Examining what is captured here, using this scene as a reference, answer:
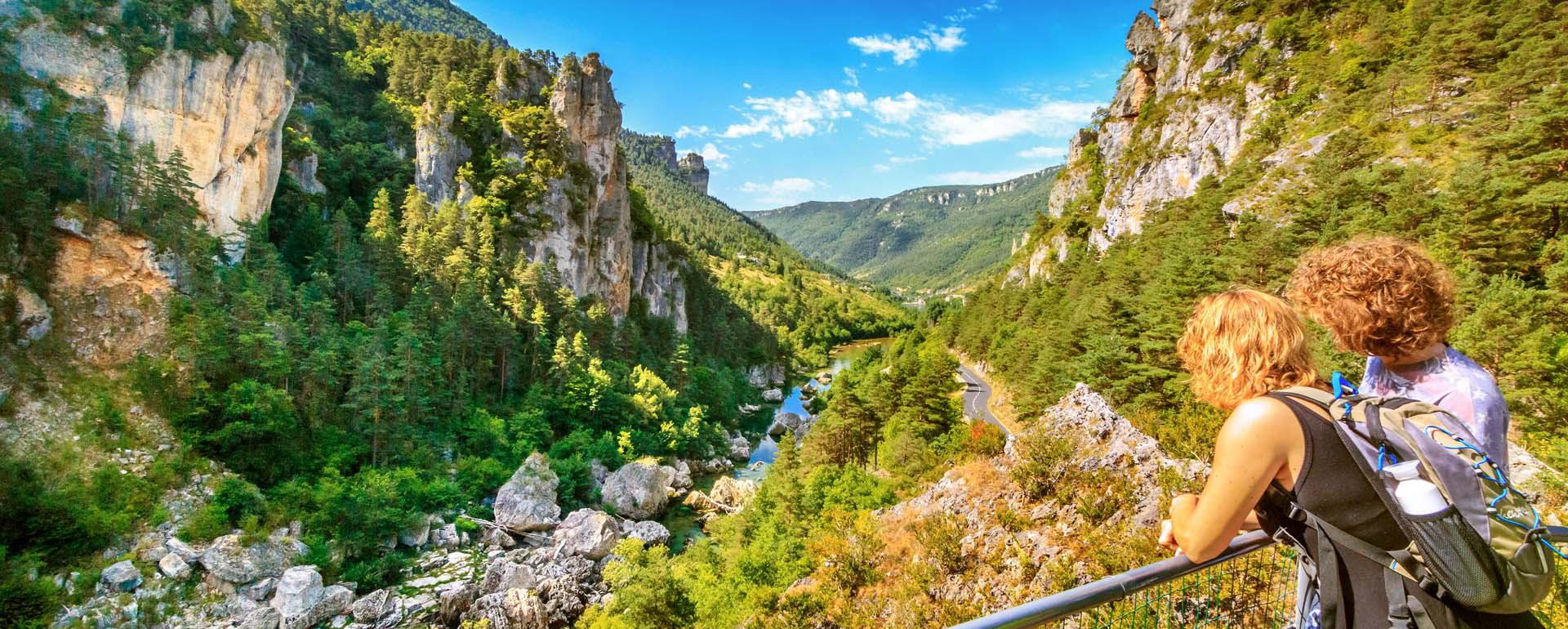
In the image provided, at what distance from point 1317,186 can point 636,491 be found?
33.0 m

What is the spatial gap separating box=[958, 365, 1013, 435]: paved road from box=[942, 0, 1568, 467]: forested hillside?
2.03 metres

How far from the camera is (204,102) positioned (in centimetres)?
2845

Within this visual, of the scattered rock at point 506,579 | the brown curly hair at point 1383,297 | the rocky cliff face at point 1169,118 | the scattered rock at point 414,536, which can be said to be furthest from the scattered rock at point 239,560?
the rocky cliff face at point 1169,118

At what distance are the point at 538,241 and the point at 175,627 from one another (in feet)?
104

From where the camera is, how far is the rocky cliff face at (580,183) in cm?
4322

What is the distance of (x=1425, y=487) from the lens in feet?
5.90

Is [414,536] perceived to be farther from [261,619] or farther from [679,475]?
[679,475]

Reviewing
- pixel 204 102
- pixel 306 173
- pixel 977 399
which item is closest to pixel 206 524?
pixel 204 102

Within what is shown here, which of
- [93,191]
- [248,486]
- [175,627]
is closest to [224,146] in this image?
[93,191]

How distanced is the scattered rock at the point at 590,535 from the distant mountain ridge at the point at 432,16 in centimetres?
12408

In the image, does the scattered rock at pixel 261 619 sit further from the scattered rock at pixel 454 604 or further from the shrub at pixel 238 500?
the scattered rock at pixel 454 604

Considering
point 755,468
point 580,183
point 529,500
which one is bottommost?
point 755,468

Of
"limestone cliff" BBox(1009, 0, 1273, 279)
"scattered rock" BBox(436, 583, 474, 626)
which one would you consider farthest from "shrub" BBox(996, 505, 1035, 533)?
"limestone cliff" BBox(1009, 0, 1273, 279)

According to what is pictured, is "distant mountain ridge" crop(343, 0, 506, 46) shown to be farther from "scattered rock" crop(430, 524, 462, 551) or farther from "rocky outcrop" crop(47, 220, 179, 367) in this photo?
"scattered rock" crop(430, 524, 462, 551)
